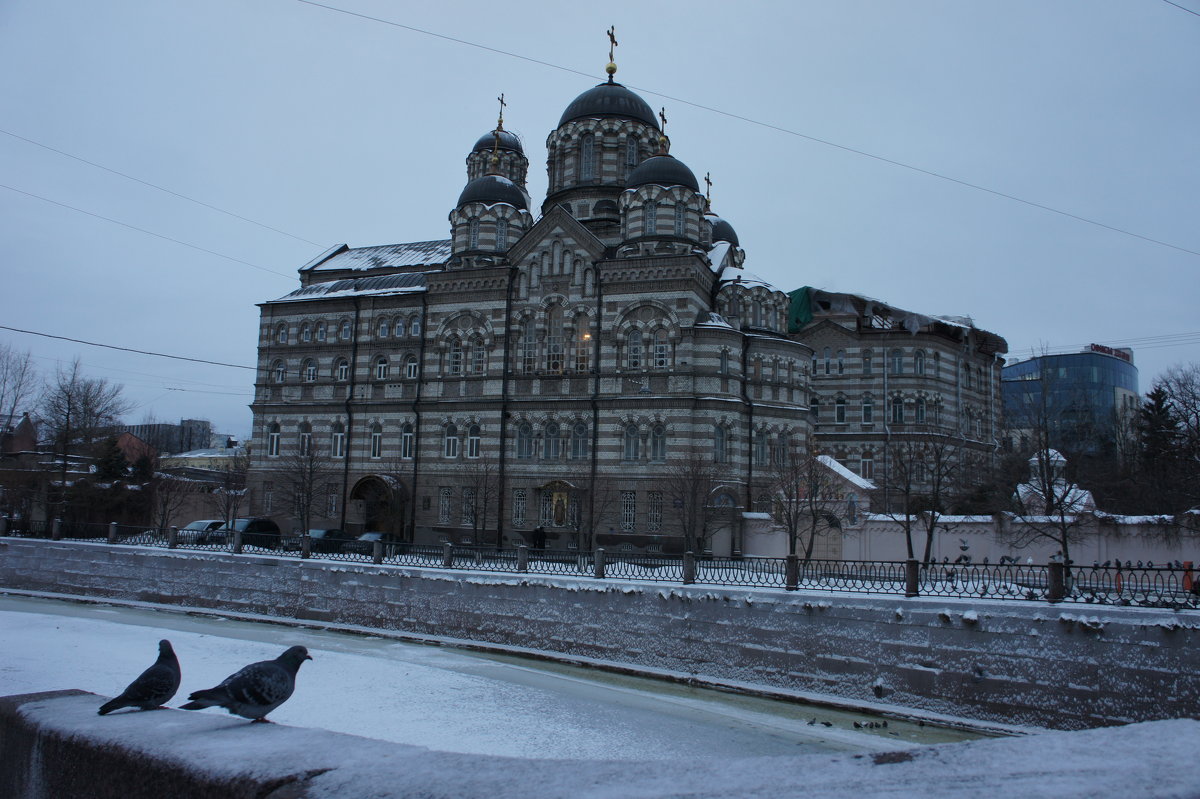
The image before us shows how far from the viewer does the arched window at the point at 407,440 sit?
41500mm

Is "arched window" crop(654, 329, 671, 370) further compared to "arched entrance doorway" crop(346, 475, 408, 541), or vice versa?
"arched entrance doorway" crop(346, 475, 408, 541)

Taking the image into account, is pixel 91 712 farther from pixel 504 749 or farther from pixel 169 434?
pixel 169 434

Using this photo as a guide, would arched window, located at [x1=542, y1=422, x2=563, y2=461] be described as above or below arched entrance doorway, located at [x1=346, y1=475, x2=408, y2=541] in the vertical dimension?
above

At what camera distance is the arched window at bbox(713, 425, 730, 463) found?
1436 inches

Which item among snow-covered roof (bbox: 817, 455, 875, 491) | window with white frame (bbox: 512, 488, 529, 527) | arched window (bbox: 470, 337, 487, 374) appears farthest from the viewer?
arched window (bbox: 470, 337, 487, 374)

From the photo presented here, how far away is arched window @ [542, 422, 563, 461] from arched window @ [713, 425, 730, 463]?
7.11 m

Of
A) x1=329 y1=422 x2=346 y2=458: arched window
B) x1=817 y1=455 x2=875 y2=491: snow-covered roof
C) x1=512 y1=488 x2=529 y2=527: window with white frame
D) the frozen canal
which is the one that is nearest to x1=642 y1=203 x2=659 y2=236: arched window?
x1=817 y1=455 x2=875 y2=491: snow-covered roof

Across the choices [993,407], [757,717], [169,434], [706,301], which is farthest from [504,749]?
[169,434]

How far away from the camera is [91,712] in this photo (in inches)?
154

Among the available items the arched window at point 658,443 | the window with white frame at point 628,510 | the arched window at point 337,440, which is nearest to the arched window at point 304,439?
the arched window at point 337,440

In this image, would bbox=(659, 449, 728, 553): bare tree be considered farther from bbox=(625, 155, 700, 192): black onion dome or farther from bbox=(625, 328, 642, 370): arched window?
bbox=(625, 155, 700, 192): black onion dome

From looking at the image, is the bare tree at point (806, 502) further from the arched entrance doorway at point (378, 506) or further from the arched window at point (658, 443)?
the arched entrance doorway at point (378, 506)

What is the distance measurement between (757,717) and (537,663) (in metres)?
7.17

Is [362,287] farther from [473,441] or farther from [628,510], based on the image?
[628,510]
